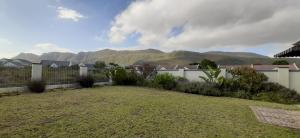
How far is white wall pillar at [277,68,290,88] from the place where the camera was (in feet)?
35.2

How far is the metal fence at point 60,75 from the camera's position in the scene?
37.4 feet

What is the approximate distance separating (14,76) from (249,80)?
13042 mm

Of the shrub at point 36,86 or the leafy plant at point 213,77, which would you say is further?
the leafy plant at point 213,77

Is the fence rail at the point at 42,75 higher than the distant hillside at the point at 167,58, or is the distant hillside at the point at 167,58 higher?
the distant hillside at the point at 167,58

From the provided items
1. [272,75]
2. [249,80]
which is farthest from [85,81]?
[272,75]

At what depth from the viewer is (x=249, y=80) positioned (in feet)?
36.0

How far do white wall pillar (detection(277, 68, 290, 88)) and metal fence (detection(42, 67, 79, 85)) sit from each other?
42.5 ft

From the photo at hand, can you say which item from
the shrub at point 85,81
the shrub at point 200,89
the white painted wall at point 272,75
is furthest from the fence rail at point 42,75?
the white painted wall at point 272,75

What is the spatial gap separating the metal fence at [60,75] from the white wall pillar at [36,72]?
389 millimetres

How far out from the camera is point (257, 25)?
648 inches

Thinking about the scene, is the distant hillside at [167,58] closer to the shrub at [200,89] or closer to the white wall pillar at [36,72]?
the shrub at [200,89]

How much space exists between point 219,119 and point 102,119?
3206 mm

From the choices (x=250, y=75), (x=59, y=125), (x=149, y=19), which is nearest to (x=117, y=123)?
(x=59, y=125)

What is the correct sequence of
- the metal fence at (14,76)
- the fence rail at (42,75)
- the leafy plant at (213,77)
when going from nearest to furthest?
1. the metal fence at (14,76)
2. the fence rail at (42,75)
3. the leafy plant at (213,77)
